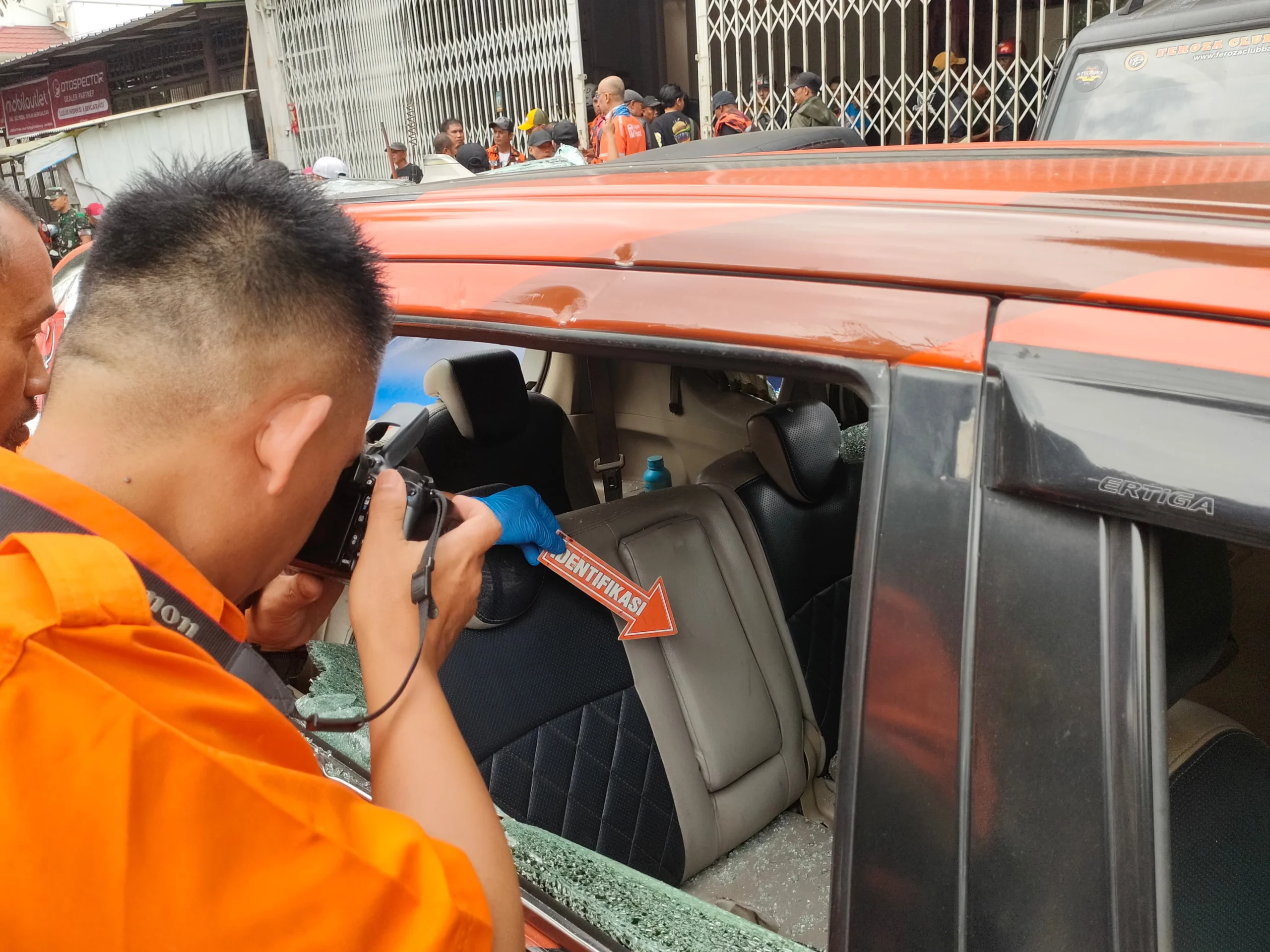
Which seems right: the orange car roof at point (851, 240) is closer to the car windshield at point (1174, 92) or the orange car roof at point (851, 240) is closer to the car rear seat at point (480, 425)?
the car rear seat at point (480, 425)

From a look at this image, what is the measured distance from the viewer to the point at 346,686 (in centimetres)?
144

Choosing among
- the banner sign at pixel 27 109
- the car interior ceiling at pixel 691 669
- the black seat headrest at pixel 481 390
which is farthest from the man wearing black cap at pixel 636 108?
the banner sign at pixel 27 109

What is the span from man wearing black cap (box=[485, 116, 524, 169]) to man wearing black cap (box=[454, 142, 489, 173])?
6.6 inches

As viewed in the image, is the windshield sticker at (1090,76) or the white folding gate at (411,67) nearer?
the windshield sticker at (1090,76)

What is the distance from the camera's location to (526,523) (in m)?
1.48

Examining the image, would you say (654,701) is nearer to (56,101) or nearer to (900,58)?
(900,58)

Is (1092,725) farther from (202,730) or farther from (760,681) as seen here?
(760,681)

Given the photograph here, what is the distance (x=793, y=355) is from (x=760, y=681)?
Answer: 103 centimetres

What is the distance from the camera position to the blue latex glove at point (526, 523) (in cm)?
147

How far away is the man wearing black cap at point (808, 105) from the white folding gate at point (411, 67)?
2396mm

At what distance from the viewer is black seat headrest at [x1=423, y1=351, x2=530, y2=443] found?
2146mm

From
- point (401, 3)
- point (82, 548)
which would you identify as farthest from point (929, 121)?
point (82, 548)

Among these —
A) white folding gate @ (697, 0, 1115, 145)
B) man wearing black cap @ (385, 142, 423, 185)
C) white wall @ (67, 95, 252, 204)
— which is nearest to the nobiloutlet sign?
white wall @ (67, 95, 252, 204)

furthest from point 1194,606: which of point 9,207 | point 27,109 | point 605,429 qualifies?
point 27,109
